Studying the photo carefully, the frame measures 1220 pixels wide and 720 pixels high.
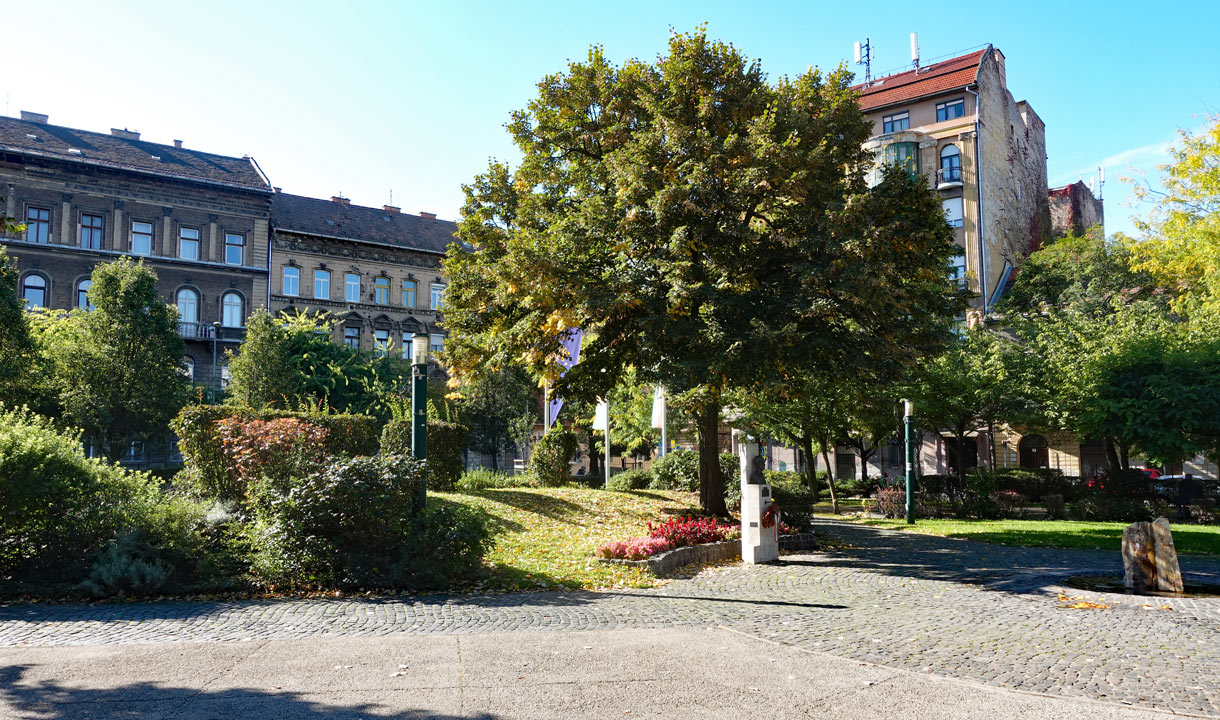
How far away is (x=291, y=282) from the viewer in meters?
48.0

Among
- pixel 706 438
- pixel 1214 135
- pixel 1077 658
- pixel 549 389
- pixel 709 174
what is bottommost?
pixel 1077 658

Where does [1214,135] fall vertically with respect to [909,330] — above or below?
above

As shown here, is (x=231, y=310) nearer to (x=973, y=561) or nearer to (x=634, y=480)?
(x=634, y=480)

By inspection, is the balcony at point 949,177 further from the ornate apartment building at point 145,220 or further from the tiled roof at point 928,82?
the ornate apartment building at point 145,220

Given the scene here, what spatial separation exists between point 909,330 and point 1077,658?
26.4ft

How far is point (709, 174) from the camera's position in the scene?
13086mm

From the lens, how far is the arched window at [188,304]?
140 ft

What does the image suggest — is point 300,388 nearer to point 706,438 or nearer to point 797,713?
point 706,438

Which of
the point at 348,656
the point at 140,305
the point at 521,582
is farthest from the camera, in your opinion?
the point at 140,305

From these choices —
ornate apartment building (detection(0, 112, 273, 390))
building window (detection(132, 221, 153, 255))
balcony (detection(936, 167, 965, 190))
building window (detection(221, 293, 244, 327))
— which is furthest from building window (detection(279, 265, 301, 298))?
balcony (detection(936, 167, 965, 190))

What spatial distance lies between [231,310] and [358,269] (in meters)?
8.94

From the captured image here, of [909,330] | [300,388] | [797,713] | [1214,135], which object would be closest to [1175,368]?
[1214,135]

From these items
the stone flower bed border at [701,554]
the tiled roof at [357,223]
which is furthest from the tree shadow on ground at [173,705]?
the tiled roof at [357,223]

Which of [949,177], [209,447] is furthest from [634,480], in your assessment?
[949,177]
